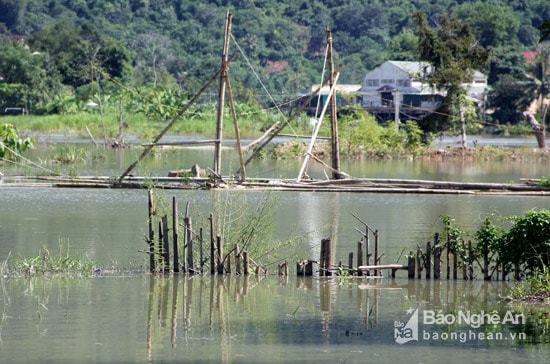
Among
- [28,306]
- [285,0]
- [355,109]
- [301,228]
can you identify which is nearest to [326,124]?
[355,109]

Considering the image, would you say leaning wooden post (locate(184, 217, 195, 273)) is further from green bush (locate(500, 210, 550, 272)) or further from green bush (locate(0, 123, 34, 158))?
green bush (locate(0, 123, 34, 158))

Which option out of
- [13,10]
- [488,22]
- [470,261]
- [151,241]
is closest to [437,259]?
[470,261]

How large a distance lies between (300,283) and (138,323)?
2.85m

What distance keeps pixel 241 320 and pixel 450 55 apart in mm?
30845

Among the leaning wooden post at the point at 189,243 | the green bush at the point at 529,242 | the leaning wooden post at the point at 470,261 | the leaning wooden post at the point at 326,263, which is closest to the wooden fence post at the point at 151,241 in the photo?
the leaning wooden post at the point at 189,243

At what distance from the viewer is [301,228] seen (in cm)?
1872

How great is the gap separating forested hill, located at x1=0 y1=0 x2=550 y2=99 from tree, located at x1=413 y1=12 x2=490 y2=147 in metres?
36.3

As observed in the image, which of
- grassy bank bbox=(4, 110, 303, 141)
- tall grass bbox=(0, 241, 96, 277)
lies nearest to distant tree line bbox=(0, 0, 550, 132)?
grassy bank bbox=(4, 110, 303, 141)

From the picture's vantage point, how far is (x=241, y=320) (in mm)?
10938

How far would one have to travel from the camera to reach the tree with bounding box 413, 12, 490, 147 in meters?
40.2

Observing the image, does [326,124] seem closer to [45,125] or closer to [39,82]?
[45,125]

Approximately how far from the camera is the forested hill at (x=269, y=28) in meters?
83.2

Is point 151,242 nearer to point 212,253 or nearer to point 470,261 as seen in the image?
point 212,253

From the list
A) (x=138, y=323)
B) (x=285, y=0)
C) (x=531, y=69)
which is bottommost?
(x=138, y=323)
